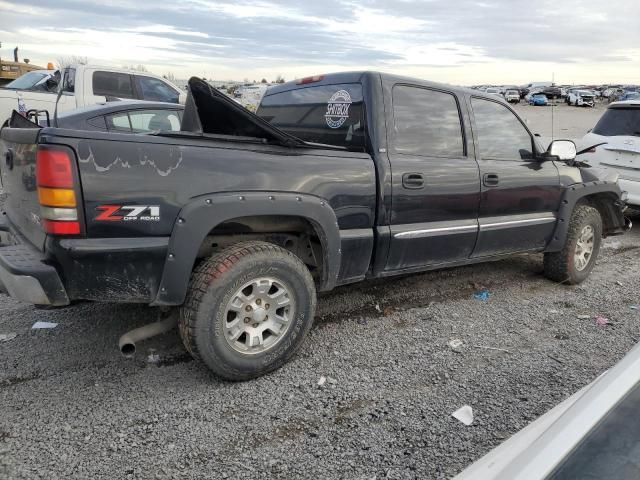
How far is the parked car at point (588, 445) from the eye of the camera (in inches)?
47.7

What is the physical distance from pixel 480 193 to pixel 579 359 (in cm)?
145

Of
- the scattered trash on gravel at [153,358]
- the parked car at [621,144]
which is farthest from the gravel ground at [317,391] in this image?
the parked car at [621,144]

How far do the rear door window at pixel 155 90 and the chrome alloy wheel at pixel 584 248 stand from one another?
307 inches

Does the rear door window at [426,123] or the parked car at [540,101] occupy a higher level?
the parked car at [540,101]

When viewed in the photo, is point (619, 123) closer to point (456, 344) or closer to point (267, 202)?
point (456, 344)

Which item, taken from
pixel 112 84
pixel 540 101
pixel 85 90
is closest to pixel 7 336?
pixel 85 90

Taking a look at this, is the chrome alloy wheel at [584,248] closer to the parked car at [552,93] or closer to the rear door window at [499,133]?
the rear door window at [499,133]

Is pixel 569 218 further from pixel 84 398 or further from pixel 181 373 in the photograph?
pixel 84 398

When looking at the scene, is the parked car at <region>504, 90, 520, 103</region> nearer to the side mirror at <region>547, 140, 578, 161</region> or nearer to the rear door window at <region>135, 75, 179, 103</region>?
the rear door window at <region>135, 75, 179, 103</region>

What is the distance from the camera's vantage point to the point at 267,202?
9.97 feet

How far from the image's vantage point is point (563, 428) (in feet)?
4.32

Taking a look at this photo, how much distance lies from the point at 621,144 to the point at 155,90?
26.7 ft

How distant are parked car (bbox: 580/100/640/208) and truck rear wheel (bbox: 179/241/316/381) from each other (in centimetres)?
598

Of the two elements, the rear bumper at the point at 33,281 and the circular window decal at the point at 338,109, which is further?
the circular window decal at the point at 338,109
